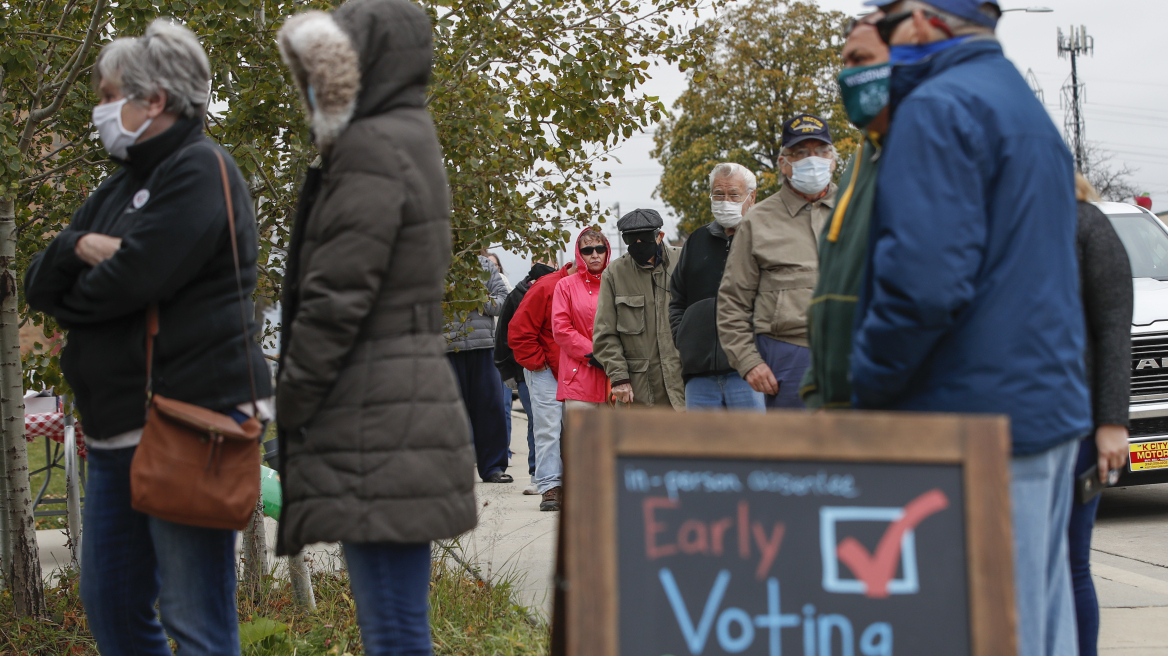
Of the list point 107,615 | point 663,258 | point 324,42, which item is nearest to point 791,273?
point 663,258

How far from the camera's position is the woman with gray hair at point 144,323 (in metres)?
2.79

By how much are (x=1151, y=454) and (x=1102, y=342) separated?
3.96m

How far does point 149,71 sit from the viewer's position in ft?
9.48

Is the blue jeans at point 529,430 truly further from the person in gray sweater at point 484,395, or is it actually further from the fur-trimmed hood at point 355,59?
the fur-trimmed hood at point 355,59

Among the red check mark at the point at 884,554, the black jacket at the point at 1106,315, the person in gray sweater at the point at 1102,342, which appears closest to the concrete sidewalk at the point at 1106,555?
the person in gray sweater at the point at 1102,342

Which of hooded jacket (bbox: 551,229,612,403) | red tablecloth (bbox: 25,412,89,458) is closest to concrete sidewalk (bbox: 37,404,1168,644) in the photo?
red tablecloth (bbox: 25,412,89,458)

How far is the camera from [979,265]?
2234mm

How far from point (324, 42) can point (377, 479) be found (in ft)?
3.29

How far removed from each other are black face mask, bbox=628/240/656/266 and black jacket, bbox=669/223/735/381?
0.37m

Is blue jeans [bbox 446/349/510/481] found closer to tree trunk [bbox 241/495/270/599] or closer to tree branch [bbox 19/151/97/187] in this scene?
tree trunk [bbox 241/495/270/599]

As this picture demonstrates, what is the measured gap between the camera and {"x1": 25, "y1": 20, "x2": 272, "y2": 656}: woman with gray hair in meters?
2.79

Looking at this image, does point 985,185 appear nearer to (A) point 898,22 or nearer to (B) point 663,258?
(A) point 898,22

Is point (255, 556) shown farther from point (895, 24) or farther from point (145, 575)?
point (895, 24)

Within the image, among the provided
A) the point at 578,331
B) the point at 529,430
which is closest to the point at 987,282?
the point at 578,331
